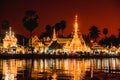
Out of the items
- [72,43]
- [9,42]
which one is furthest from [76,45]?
[9,42]

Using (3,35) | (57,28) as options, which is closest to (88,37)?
(57,28)

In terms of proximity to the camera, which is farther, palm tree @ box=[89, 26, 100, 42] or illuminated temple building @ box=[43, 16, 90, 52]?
palm tree @ box=[89, 26, 100, 42]

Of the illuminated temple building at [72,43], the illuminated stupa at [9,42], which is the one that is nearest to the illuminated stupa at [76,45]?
the illuminated temple building at [72,43]

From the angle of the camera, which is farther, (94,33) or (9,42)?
(94,33)

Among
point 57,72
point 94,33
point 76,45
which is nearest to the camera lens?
point 57,72

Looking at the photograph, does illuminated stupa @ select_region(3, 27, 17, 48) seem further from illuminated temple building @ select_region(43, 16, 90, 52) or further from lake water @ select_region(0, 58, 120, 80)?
lake water @ select_region(0, 58, 120, 80)

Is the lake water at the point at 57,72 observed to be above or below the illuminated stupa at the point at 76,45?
below

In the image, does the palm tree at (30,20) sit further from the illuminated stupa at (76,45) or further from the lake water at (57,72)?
the lake water at (57,72)

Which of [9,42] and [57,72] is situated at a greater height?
[9,42]

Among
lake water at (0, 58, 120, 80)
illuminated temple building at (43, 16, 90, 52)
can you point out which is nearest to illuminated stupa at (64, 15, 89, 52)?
illuminated temple building at (43, 16, 90, 52)

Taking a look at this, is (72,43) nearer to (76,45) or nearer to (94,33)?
(76,45)

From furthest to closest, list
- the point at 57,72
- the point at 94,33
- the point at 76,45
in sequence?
the point at 94,33 → the point at 76,45 → the point at 57,72

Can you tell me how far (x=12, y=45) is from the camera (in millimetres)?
142125

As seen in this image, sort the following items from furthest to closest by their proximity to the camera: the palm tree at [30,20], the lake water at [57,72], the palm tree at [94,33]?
the palm tree at [94,33] < the palm tree at [30,20] < the lake water at [57,72]
